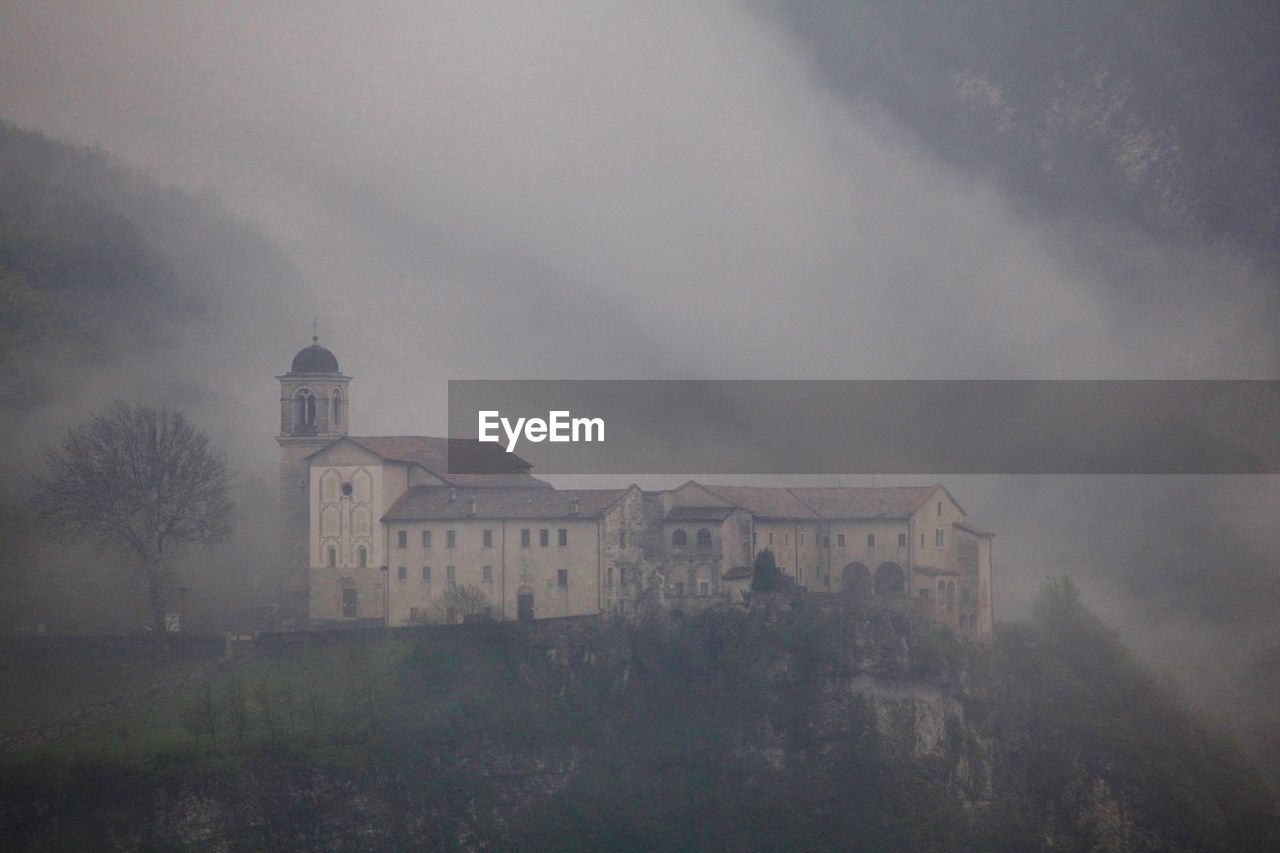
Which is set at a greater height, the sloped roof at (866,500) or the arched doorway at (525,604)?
the sloped roof at (866,500)

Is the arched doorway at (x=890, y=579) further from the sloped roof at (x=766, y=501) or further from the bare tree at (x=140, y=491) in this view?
the bare tree at (x=140, y=491)

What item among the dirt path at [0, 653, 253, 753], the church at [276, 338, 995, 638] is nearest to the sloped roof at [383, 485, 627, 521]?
the church at [276, 338, 995, 638]

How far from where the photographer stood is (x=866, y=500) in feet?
279

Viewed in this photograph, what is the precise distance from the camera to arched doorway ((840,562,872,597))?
273ft

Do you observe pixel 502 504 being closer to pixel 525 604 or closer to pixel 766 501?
pixel 525 604

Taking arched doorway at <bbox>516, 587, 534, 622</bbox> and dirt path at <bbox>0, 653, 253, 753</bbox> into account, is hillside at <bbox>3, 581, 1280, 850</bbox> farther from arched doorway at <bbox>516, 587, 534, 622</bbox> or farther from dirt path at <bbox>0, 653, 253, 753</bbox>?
arched doorway at <bbox>516, 587, 534, 622</bbox>

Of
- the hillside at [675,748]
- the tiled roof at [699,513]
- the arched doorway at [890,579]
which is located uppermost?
the tiled roof at [699,513]

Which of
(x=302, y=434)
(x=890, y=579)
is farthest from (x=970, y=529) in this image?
(x=302, y=434)

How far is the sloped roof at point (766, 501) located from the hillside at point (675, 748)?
275 inches

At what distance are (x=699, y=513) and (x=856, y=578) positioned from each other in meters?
9.15

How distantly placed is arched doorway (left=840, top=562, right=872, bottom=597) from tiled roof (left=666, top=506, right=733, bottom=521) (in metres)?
7.68

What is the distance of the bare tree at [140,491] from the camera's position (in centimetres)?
7675

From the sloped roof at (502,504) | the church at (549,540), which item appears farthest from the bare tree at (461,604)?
the sloped roof at (502,504)

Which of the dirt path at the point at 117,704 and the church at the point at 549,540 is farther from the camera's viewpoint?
the church at the point at 549,540
